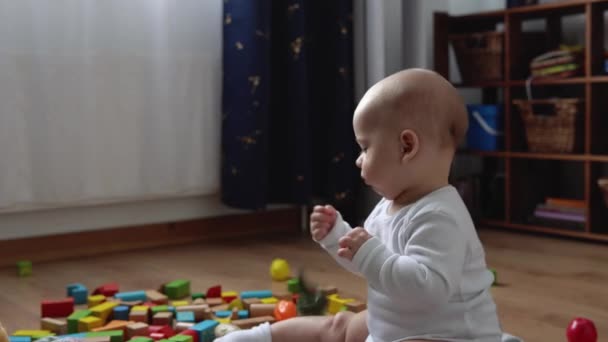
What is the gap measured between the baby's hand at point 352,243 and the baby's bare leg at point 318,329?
278 millimetres

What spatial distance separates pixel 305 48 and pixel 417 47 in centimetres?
47

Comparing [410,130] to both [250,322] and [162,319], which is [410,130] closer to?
[250,322]

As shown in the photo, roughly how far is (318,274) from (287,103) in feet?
3.02

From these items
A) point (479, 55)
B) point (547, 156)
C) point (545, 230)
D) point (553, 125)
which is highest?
point (479, 55)

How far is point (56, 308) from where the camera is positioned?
182 centimetres

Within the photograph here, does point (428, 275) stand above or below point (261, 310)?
above

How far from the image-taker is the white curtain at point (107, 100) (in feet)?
7.90

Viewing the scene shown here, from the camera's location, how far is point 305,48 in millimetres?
2934

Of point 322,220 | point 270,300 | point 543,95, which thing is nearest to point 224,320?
point 270,300

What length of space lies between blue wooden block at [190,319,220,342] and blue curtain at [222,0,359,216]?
1233 millimetres

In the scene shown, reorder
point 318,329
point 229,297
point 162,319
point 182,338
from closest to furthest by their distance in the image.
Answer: point 318,329
point 182,338
point 162,319
point 229,297

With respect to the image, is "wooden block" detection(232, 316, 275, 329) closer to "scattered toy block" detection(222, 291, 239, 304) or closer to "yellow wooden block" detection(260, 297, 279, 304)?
"yellow wooden block" detection(260, 297, 279, 304)

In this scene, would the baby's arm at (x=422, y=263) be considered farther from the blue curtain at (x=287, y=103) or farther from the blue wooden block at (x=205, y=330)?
the blue curtain at (x=287, y=103)

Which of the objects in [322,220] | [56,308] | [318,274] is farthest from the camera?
[318,274]
